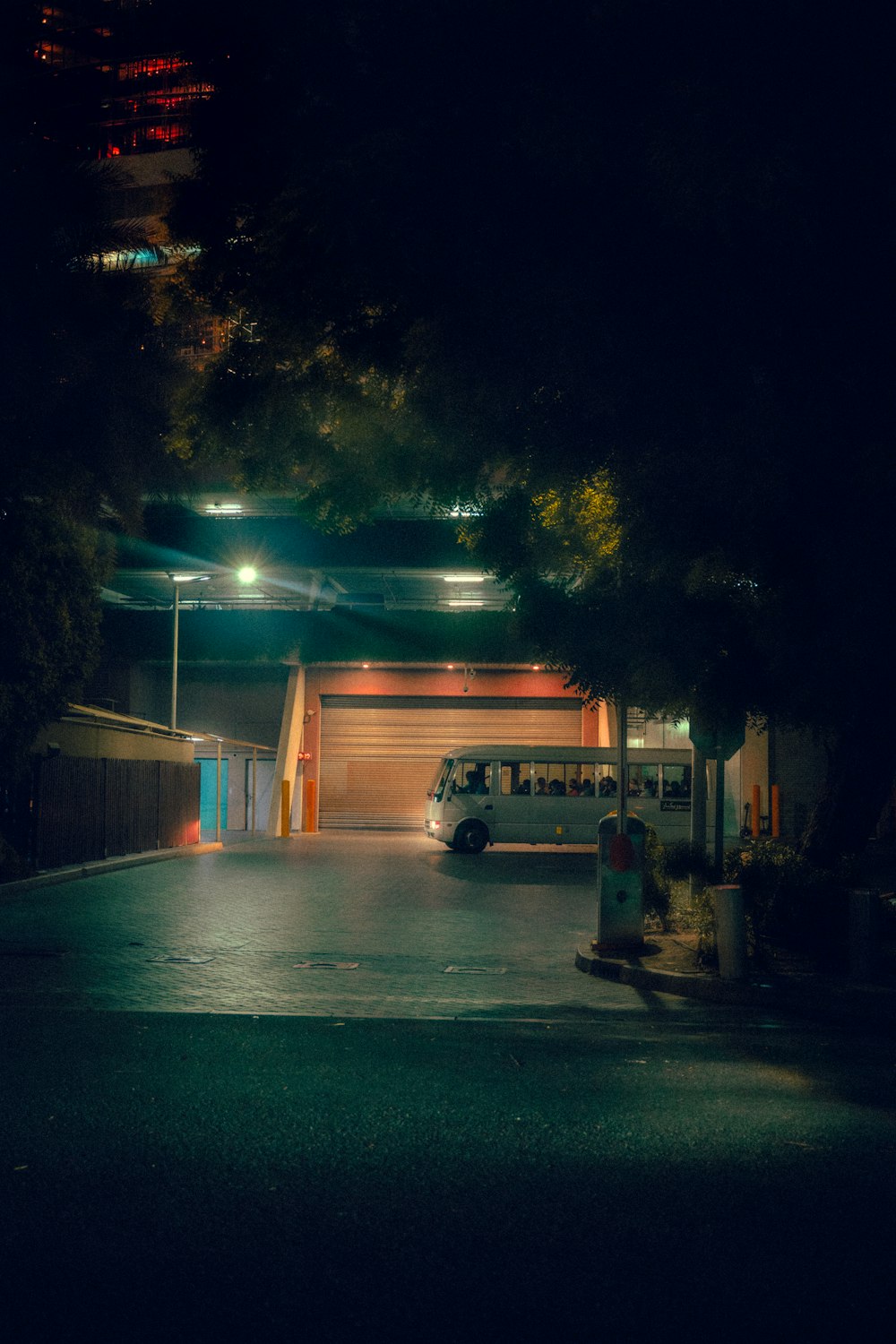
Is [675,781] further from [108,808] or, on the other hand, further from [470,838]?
[108,808]

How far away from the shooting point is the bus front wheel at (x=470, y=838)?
29.6 meters

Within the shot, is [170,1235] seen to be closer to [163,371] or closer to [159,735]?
[163,371]

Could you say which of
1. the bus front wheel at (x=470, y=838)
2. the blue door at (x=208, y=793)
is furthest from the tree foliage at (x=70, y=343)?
the blue door at (x=208, y=793)

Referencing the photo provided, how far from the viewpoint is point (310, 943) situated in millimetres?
12039

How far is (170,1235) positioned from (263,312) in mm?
7814

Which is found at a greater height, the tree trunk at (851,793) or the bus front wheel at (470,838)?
the tree trunk at (851,793)

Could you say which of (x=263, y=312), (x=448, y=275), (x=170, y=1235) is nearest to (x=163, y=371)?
(x=263, y=312)

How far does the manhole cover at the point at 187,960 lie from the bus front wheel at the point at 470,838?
18773 millimetres

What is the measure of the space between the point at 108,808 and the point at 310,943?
12.6 metres

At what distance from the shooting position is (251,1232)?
405cm

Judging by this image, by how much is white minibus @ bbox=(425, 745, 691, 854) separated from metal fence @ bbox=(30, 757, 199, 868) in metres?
6.66

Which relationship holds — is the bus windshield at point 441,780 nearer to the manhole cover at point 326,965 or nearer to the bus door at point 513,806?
the bus door at point 513,806

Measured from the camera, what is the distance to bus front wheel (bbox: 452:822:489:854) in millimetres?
29562

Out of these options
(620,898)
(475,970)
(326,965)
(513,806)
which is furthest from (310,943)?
(513,806)
